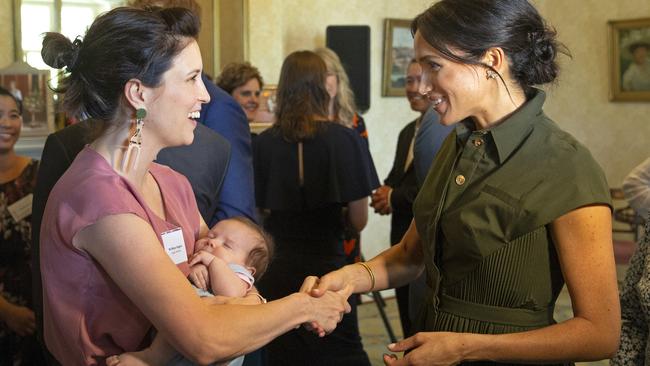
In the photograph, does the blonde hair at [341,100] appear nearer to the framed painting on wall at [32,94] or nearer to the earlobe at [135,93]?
the framed painting on wall at [32,94]

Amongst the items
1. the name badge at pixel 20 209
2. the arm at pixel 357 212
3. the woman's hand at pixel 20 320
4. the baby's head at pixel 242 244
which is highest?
the baby's head at pixel 242 244

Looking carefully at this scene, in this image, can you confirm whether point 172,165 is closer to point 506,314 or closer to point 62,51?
point 62,51

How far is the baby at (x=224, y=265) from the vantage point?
6.32 feet

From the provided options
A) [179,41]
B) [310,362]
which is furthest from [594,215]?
[310,362]

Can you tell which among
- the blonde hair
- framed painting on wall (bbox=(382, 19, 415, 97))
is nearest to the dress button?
the blonde hair

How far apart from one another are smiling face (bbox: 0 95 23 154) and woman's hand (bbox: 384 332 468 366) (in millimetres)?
2448

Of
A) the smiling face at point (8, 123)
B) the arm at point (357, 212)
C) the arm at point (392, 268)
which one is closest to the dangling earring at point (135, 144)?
the arm at point (392, 268)

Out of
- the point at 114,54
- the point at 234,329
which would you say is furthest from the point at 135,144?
the point at 234,329

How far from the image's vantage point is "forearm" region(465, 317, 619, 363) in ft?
6.35

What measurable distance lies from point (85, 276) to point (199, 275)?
0.41 m

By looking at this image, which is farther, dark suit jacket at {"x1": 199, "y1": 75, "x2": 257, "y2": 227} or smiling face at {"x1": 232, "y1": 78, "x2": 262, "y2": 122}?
smiling face at {"x1": 232, "y1": 78, "x2": 262, "y2": 122}

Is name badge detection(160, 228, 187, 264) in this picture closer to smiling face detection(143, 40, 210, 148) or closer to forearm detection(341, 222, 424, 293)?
smiling face detection(143, 40, 210, 148)

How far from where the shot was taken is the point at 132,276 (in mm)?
1807

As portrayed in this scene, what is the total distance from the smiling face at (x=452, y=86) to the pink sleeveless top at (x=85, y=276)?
0.81m
